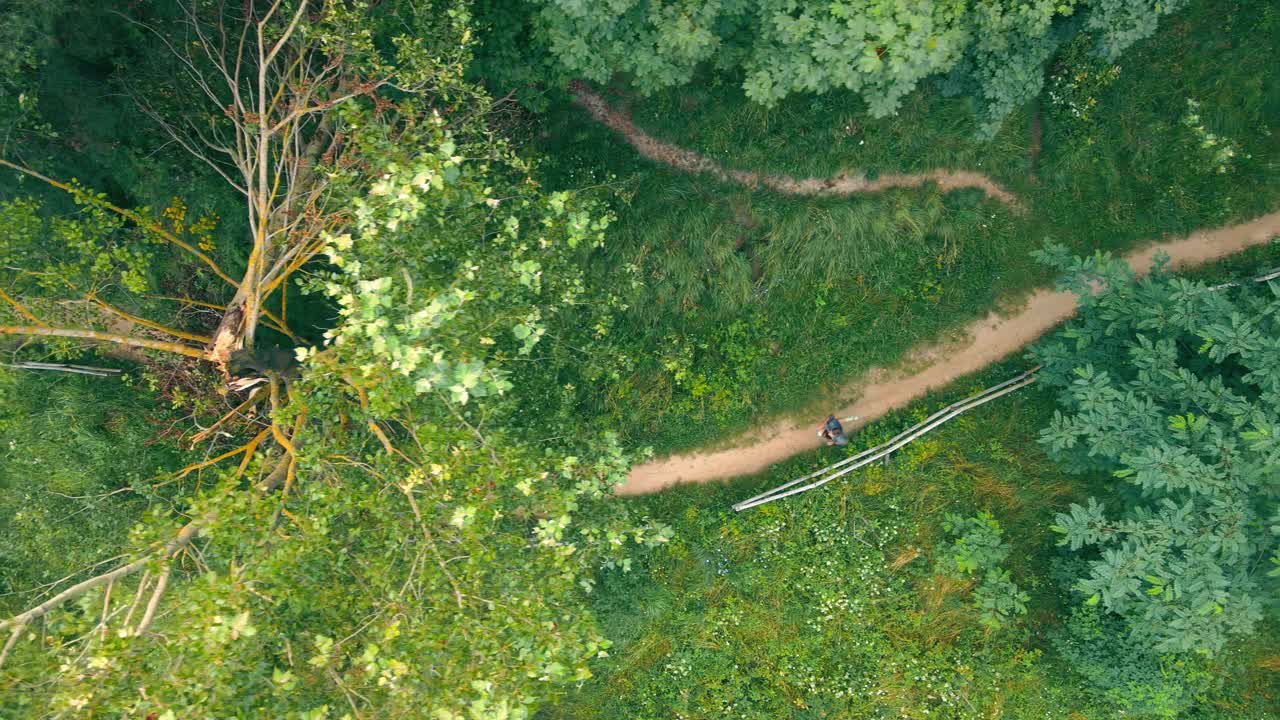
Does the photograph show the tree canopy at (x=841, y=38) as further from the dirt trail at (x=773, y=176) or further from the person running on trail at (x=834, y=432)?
the person running on trail at (x=834, y=432)

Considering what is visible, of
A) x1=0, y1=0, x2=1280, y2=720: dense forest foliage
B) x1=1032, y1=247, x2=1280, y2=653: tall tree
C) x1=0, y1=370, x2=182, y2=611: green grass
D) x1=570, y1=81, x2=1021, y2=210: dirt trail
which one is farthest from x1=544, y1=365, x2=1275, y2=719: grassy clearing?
x1=0, y1=370, x2=182, y2=611: green grass

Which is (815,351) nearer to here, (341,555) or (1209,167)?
(1209,167)

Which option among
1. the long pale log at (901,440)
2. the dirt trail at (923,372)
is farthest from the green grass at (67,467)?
the long pale log at (901,440)

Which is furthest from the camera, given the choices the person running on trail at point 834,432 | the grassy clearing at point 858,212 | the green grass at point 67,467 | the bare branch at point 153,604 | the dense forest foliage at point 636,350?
the green grass at point 67,467

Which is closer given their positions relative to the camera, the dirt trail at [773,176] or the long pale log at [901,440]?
the dirt trail at [773,176]

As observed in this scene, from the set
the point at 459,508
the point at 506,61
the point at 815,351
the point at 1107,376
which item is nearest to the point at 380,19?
the point at 506,61

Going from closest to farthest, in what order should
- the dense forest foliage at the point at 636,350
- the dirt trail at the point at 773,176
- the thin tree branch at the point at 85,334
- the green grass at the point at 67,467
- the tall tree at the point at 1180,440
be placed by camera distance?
the dense forest foliage at the point at 636,350 < the thin tree branch at the point at 85,334 < the tall tree at the point at 1180,440 < the dirt trail at the point at 773,176 < the green grass at the point at 67,467

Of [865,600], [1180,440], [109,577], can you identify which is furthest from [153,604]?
[1180,440]

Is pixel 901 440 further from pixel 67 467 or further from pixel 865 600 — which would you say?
pixel 67 467
